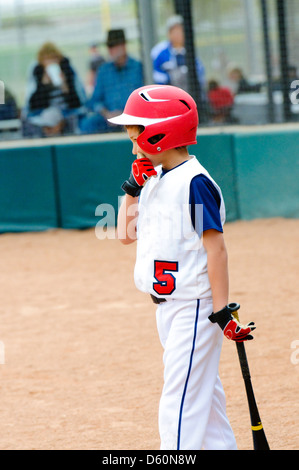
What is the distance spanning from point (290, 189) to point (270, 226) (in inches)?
21.3

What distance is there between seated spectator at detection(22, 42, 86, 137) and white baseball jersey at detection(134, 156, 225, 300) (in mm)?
7332

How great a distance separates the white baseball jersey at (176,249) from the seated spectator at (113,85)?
22.8ft

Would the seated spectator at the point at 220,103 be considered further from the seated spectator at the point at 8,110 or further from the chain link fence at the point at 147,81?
the seated spectator at the point at 8,110

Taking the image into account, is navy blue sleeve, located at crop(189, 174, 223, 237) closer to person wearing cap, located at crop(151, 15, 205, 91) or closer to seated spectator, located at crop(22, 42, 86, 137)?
person wearing cap, located at crop(151, 15, 205, 91)

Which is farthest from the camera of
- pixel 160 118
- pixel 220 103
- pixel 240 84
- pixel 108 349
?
pixel 240 84

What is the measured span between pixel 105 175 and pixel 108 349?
4.71 meters

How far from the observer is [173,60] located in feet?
31.3

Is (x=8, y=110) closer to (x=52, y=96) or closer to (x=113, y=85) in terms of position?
(x=52, y=96)

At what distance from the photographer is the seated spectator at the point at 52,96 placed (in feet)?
31.8

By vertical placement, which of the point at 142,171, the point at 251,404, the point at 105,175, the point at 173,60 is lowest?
the point at 251,404

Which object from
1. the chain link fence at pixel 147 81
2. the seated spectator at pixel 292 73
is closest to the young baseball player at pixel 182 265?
the chain link fence at pixel 147 81

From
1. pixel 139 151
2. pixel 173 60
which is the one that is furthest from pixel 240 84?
pixel 139 151
